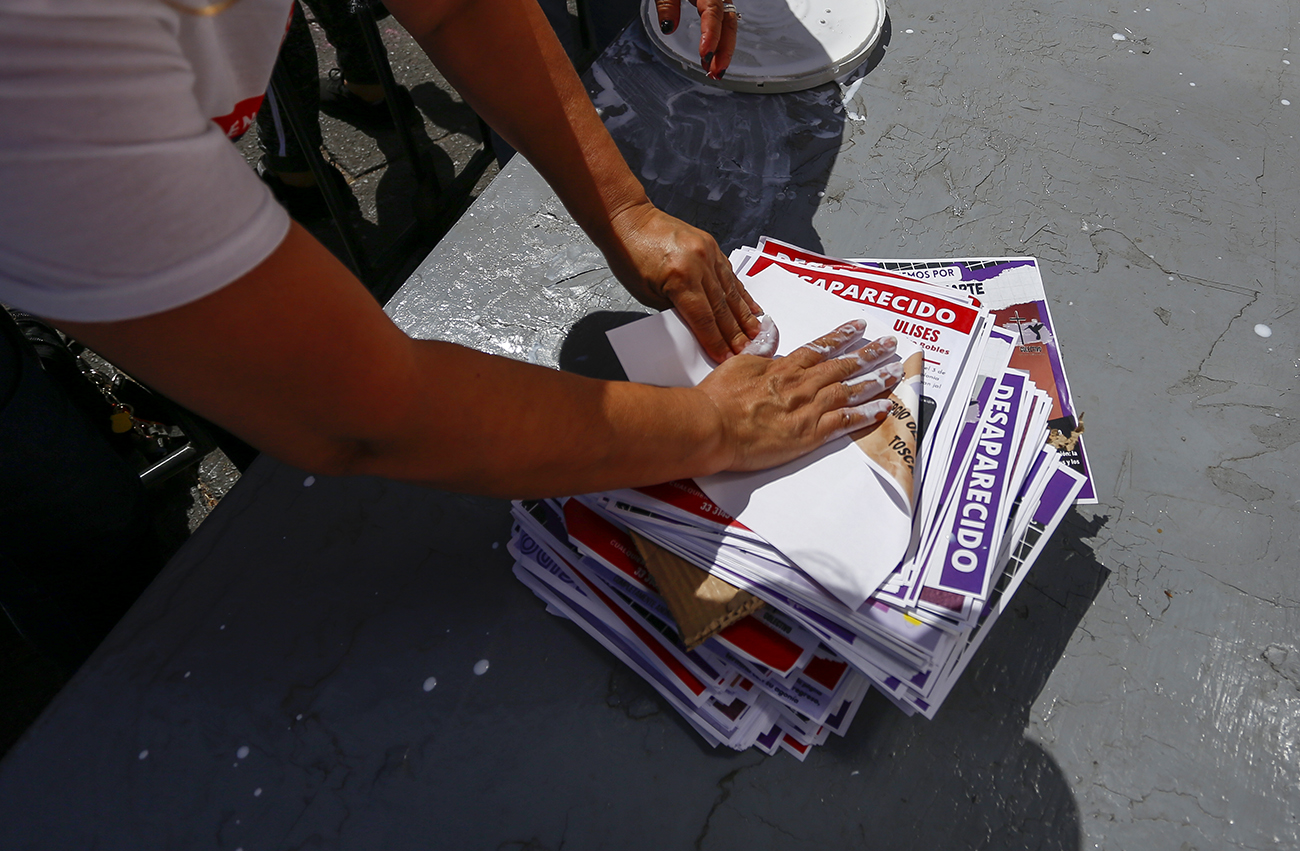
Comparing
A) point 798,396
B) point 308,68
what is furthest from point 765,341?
point 308,68

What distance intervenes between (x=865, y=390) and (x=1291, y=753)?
54 cm

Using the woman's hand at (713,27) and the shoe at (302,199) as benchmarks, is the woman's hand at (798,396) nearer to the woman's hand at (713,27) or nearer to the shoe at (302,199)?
the woman's hand at (713,27)

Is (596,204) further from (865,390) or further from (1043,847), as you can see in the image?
(1043,847)

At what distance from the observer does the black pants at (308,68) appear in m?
1.80

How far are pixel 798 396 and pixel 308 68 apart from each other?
1.80 meters

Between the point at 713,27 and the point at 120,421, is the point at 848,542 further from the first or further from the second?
the point at 120,421

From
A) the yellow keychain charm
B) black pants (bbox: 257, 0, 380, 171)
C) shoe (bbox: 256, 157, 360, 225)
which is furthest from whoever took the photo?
shoe (bbox: 256, 157, 360, 225)

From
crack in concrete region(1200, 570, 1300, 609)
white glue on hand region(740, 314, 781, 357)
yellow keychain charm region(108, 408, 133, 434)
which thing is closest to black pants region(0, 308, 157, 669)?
yellow keychain charm region(108, 408, 133, 434)

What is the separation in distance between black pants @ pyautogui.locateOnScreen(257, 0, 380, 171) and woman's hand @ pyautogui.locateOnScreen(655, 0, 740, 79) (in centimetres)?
80

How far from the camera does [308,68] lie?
1.86 meters

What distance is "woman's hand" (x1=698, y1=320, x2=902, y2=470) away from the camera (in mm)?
732

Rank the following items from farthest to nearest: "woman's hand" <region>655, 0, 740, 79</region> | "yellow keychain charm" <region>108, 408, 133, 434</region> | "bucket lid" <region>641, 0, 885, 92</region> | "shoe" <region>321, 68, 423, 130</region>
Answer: "shoe" <region>321, 68, 423, 130</region> → "yellow keychain charm" <region>108, 408, 133, 434</region> → "bucket lid" <region>641, 0, 885, 92</region> → "woman's hand" <region>655, 0, 740, 79</region>

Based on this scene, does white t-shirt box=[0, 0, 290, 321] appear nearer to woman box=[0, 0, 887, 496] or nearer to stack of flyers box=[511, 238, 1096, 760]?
woman box=[0, 0, 887, 496]

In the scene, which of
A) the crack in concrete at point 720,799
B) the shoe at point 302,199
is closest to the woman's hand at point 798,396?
the crack in concrete at point 720,799
